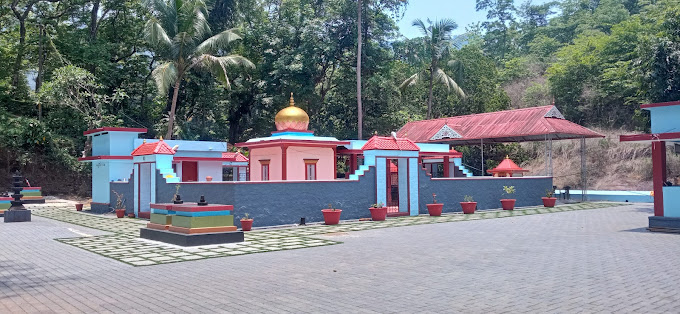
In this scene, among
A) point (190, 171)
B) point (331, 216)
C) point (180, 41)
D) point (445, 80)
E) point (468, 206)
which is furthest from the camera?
point (445, 80)

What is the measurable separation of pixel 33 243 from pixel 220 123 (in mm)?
24312

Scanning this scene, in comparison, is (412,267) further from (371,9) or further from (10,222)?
(371,9)

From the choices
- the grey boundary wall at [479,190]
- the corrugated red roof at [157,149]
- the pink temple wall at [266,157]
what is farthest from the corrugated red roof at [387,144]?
the corrugated red roof at [157,149]

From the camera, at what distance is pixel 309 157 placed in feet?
72.4

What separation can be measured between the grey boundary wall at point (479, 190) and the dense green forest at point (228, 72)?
35.1 ft

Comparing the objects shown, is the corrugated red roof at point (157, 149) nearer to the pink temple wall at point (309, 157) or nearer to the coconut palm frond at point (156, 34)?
the pink temple wall at point (309, 157)

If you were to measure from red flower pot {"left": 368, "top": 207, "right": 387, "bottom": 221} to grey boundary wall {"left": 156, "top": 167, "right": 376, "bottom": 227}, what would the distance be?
0.41 metres

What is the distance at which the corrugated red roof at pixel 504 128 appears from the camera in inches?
1012

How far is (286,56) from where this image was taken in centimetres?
→ 3356

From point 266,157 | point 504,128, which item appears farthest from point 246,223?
point 504,128

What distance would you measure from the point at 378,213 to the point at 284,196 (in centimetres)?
353

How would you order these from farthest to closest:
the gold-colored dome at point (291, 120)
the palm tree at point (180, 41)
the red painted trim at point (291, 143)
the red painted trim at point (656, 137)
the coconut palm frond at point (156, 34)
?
the palm tree at point (180, 41), the coconut palm frond at point (156, 34), the gold-colored dome at point (291, 120), the red painted trim at point (291, 143), the red painted trim at point (656, 137)

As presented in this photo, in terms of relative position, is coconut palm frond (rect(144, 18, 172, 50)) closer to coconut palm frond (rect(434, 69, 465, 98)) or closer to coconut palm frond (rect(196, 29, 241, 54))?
coconut palm frond (rect(196, 29, 241, 54))

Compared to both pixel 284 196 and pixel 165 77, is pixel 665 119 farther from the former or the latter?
pixel 165 77
